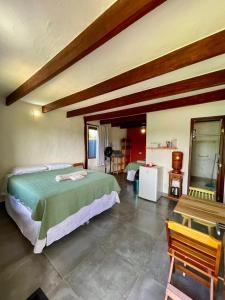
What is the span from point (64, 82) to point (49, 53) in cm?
77

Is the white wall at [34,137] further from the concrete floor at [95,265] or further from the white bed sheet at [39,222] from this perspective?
the concrete floor at [95,265]

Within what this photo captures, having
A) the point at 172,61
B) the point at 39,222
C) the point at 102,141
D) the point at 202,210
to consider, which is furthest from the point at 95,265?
the point at 102,141

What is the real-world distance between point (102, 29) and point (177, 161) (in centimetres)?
322

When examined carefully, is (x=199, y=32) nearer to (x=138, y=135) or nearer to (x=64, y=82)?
(x=64, y=82)

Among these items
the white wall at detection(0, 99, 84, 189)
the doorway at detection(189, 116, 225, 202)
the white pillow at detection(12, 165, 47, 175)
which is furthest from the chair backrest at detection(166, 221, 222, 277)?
the white wall at detection(0, 99, 84, 189)

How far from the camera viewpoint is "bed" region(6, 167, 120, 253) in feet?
5.90

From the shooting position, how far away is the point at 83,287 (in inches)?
Answer: 54.7

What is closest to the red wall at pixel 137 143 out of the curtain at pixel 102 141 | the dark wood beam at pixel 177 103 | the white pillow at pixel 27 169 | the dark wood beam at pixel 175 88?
the curtain at pixel 102 141

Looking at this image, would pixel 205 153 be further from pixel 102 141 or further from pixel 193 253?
pixel 193 253

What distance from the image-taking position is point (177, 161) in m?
3.46

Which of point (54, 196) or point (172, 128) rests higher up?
point (172, 128)

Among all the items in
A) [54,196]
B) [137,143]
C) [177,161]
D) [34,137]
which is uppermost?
[34,137]

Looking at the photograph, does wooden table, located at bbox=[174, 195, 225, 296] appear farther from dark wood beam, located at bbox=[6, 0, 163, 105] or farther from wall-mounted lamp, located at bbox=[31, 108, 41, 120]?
wall-mounted lamp, located at bbox=[31, 108, 41, 120]

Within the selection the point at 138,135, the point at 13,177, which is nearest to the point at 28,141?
the point at 13,177
